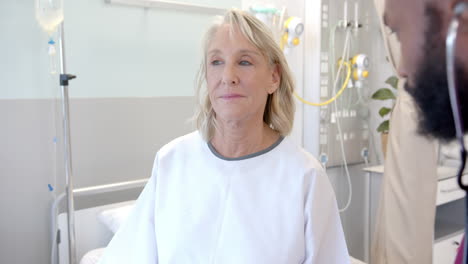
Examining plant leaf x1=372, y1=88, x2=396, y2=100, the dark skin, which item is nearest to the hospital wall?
plant leaf x1=372, y1=88, x2=396, y2=100

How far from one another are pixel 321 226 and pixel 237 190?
0.89 feet

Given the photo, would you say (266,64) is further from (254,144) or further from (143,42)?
(143,42)

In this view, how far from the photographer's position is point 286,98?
1.49 meters

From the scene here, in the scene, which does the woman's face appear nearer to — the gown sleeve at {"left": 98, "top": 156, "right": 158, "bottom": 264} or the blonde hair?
the blonde hair

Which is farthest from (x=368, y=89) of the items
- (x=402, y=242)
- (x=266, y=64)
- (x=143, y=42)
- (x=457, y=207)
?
(x=266, y=64)

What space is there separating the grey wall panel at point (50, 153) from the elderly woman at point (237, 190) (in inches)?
27.4

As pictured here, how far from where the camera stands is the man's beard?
50cm

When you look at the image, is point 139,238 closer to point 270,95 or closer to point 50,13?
point 270,95

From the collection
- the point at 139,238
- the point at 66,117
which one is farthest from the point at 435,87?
the point at 66,117

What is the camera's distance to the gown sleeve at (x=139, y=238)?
1.37 meters

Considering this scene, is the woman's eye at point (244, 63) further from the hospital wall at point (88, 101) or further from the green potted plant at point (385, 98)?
the green potted plant at point (385, 98)

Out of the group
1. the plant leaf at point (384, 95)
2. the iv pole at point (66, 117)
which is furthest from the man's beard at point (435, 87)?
the plant leaf at point (384, 95)

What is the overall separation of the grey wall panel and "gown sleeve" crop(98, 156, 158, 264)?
0.69 metres

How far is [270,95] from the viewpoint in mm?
1476
